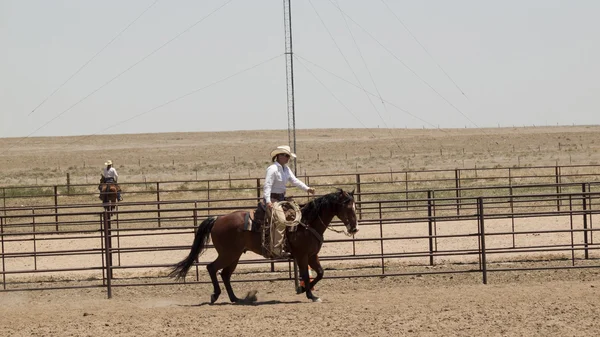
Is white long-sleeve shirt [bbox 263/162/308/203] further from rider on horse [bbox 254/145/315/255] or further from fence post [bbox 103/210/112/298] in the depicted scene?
fence post [bbox 103/210/112/298]

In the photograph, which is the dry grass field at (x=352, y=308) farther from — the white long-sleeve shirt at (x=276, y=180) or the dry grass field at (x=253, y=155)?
the dry grass field at (x=253, y=155)

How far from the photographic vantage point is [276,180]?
10562 mm

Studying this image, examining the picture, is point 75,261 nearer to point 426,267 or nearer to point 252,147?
point 426,267

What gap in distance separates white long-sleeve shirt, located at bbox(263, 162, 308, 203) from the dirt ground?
1279 millimetres

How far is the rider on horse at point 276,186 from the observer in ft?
34.2

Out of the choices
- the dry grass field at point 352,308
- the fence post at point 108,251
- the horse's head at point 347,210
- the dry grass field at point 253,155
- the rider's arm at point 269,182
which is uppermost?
the dry grass field at point 253,155

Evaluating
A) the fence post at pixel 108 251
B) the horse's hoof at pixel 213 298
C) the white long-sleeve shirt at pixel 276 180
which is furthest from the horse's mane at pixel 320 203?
the fence post at pixel 108 251

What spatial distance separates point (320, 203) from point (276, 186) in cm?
55

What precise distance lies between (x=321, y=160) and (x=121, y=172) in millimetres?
13038

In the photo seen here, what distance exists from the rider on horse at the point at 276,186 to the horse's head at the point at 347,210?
1.14 ft

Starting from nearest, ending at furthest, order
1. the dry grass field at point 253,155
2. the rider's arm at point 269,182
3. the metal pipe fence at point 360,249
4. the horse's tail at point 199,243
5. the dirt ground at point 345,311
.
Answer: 1. the dirt ground at point 345,311
2. the rider's arm at point 269,182
3. the horse's tail at point 199,243
4. the metal pipe fence at point 360,249
5. the dry grass field at point 253,155

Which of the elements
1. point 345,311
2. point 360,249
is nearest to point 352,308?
point 345,311

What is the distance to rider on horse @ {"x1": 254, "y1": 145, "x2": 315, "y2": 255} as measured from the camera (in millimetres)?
10438

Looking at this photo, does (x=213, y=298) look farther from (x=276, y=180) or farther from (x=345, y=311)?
(x=345, y=311)
